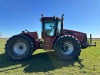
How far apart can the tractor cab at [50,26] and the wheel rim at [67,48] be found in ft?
3.91

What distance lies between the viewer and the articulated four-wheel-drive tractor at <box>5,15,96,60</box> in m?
13.3

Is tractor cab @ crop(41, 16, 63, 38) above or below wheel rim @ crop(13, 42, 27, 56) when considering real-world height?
above

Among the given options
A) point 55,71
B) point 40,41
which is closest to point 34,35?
point 40,41

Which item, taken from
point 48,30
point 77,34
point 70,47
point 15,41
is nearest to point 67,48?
point 70,47

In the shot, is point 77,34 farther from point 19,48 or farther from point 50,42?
point 19,48

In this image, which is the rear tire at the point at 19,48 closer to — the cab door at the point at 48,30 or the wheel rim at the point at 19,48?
the wheel rim at the point at 19,48

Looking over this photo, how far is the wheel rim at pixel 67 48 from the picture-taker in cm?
1350

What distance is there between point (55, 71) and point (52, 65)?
142 centimetres

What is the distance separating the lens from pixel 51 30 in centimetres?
1445

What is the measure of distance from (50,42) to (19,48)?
2178 mm

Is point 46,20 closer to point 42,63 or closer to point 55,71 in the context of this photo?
point 42,63

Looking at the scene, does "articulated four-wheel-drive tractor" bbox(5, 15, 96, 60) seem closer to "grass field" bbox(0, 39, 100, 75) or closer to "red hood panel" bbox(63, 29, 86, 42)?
"red hood panel" bbox(63, 29, 86, 42)

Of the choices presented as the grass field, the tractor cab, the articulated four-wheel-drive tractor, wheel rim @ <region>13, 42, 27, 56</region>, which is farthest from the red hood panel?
wheel rim @ <region>13, 42, 27, 56</region>

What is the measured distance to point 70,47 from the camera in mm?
13594
